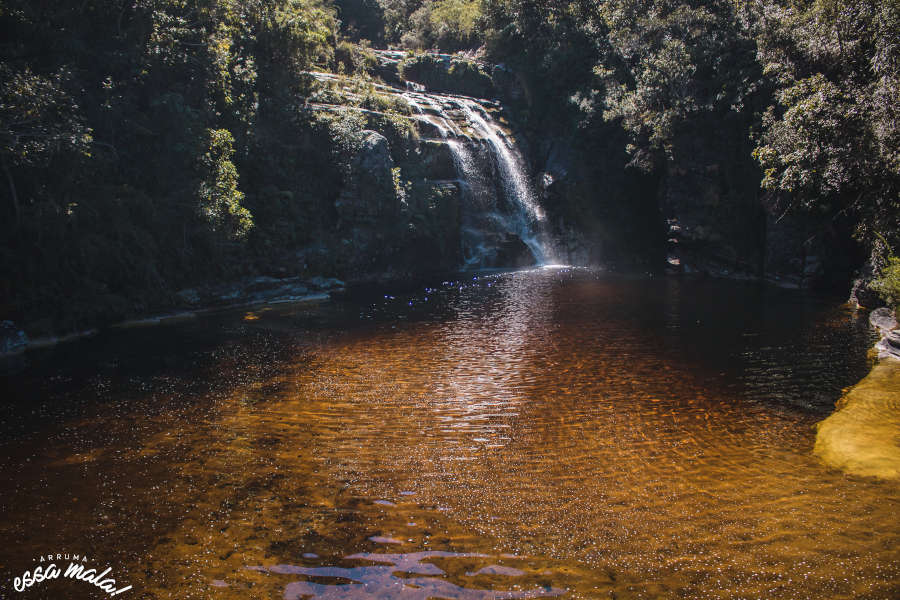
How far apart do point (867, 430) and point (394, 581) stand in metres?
7.69

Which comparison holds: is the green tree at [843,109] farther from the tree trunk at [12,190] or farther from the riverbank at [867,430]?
the tree trunk at [12,190]

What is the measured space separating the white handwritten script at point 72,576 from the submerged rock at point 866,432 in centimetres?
875

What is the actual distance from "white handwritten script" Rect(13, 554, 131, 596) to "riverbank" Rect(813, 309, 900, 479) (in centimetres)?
874

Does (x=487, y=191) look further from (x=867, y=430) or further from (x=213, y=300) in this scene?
(x=867, y=430)

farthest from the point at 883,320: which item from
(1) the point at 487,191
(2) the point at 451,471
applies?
(1) the point at 487,191

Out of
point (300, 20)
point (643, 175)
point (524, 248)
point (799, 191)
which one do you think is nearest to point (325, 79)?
point (300, 20)

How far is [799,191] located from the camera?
723 inches

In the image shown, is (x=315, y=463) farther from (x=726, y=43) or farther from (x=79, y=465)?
(x=726, y=43)

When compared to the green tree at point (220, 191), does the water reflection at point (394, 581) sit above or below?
below

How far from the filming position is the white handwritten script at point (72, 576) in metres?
5.21

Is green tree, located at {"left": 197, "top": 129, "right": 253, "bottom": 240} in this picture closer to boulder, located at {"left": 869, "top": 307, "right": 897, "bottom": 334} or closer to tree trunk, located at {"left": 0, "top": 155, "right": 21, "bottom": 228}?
tree trunk, located at {"left": 0, "top": 155, "right": 21, "bottom": 228}

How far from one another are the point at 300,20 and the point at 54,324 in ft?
59.4

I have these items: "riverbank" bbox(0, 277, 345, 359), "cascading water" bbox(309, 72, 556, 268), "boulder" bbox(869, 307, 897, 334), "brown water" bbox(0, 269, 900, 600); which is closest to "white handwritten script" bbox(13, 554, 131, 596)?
"brown water" bbox(0, 269, 900, 600)

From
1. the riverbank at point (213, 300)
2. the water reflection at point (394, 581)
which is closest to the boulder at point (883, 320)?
the water reflection at point (394, 581)
